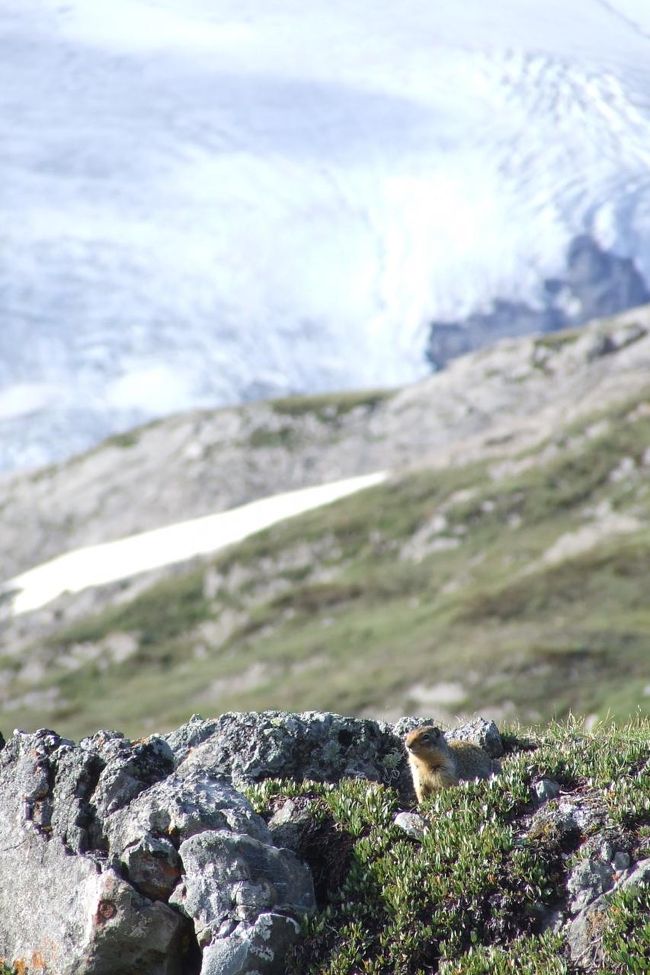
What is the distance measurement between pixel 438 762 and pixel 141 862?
3428 millimetres

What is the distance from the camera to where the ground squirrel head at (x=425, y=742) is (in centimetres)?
1198

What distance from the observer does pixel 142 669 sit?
8050 centimetres

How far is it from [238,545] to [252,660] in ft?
77.1

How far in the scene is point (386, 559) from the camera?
8581 centimetres

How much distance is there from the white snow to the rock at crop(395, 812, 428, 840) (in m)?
88.1

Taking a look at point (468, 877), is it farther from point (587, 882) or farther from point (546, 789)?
point (546, 789)

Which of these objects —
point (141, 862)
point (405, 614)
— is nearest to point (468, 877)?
point (141, 862)

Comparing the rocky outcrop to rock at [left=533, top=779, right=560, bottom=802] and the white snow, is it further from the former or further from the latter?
the white snow

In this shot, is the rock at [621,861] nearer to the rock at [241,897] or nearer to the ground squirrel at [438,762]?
the ground squirrel at [438,762]

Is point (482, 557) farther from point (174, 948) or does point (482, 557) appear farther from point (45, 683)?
point (174, 948)

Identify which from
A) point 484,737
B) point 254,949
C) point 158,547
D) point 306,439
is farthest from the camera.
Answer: point 306,439

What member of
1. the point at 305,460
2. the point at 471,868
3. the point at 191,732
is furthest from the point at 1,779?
the point at 305,460

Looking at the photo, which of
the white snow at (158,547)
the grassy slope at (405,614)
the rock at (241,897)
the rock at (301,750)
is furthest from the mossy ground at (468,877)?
the white snow at (158,547)

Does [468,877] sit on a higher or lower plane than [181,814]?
higher
